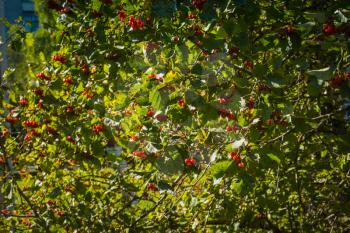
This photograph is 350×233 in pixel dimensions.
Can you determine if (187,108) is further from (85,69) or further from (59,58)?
(59,58)

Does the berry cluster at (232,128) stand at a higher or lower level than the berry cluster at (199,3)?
lower

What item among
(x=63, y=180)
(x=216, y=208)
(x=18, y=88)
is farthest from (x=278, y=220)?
(x=18, y=88)

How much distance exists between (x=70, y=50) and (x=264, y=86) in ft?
4.59

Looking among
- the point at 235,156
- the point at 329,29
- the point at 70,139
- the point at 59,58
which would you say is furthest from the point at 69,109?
the point at 329,29

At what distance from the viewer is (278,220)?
4.09 metres

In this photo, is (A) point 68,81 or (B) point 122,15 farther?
(A) point 68,81

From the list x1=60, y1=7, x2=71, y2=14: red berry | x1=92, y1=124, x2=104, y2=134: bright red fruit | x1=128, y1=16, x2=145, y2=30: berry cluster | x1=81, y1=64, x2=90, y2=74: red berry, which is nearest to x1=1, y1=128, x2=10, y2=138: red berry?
x1=92, y1=124, x2=104, y2=134: bright red fruit

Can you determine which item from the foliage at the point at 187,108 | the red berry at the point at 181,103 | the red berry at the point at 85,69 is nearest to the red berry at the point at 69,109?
the foliage at the point at 187,108

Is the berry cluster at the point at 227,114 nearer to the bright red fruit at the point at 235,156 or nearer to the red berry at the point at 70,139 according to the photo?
the bright red fruit at the point at 235,156

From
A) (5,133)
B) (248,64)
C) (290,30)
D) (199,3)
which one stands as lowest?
(5,133)

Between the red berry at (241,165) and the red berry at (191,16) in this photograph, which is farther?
the red berry at (191,16)

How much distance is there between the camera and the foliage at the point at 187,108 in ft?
6.94

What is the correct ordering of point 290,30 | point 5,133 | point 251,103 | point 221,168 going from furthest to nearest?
point 5,133
point 251,103
point 290,30
point 221,168

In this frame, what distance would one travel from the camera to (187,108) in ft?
7.39
